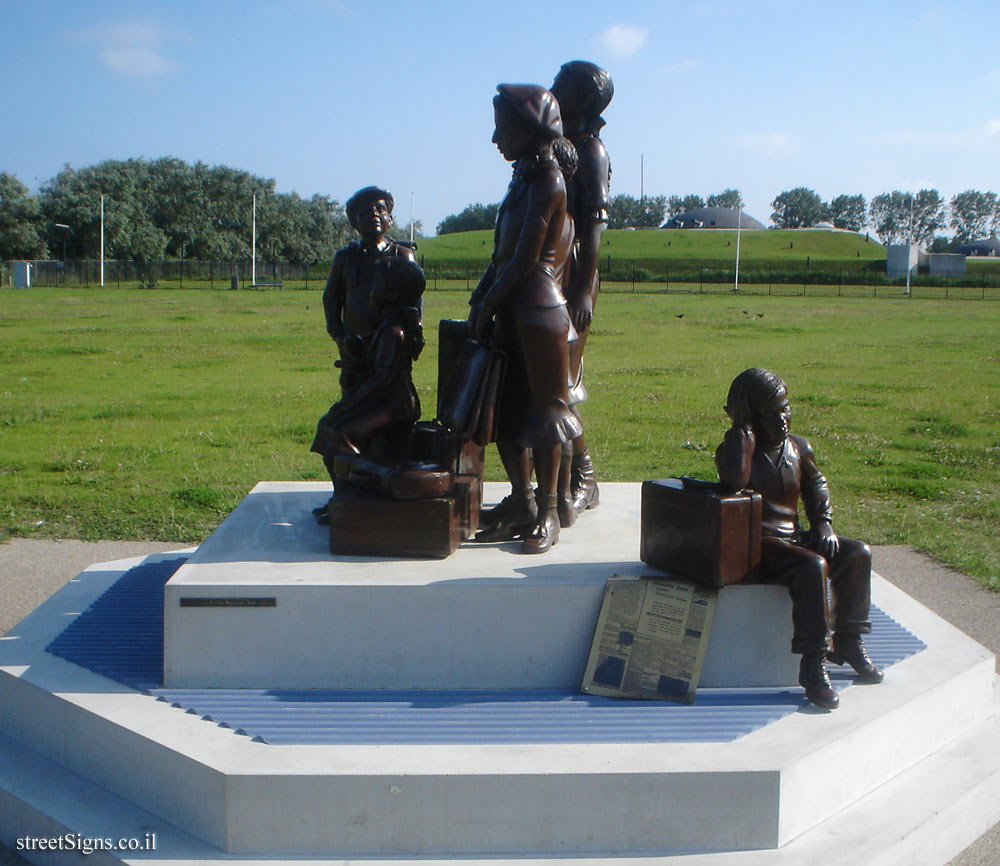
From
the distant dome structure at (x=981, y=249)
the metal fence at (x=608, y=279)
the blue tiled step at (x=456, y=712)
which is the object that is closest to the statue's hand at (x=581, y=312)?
the blue tiled step at (x=456, y=712)

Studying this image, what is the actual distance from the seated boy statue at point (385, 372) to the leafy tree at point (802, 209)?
130772 mm

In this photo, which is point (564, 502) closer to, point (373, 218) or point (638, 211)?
point (373, 218)

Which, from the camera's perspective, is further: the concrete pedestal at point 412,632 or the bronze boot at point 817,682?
the concrete pedestal at point 412,632

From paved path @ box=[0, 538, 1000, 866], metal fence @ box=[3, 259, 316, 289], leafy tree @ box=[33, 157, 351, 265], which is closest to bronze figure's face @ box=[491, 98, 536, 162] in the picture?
paved path @ box=[0, 538, 1000, 866]

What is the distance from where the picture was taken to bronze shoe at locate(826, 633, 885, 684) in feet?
13.5

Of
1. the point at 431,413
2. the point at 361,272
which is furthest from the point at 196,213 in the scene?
the point at 361,272

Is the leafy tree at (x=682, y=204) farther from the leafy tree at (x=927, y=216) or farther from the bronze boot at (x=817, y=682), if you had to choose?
the bronze boot at (x=817, y=682)

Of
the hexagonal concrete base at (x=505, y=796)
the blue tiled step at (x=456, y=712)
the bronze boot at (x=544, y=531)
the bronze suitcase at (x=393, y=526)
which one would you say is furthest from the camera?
the bronze boot at (x=544, y=531)

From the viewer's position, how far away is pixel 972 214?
12081cm

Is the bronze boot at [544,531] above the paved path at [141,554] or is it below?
above

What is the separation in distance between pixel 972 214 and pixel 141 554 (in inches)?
5051

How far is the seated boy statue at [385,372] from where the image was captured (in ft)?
16.5

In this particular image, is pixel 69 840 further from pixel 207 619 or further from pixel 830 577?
pixel 830 577

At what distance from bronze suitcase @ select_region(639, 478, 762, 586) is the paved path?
82.5 inches
